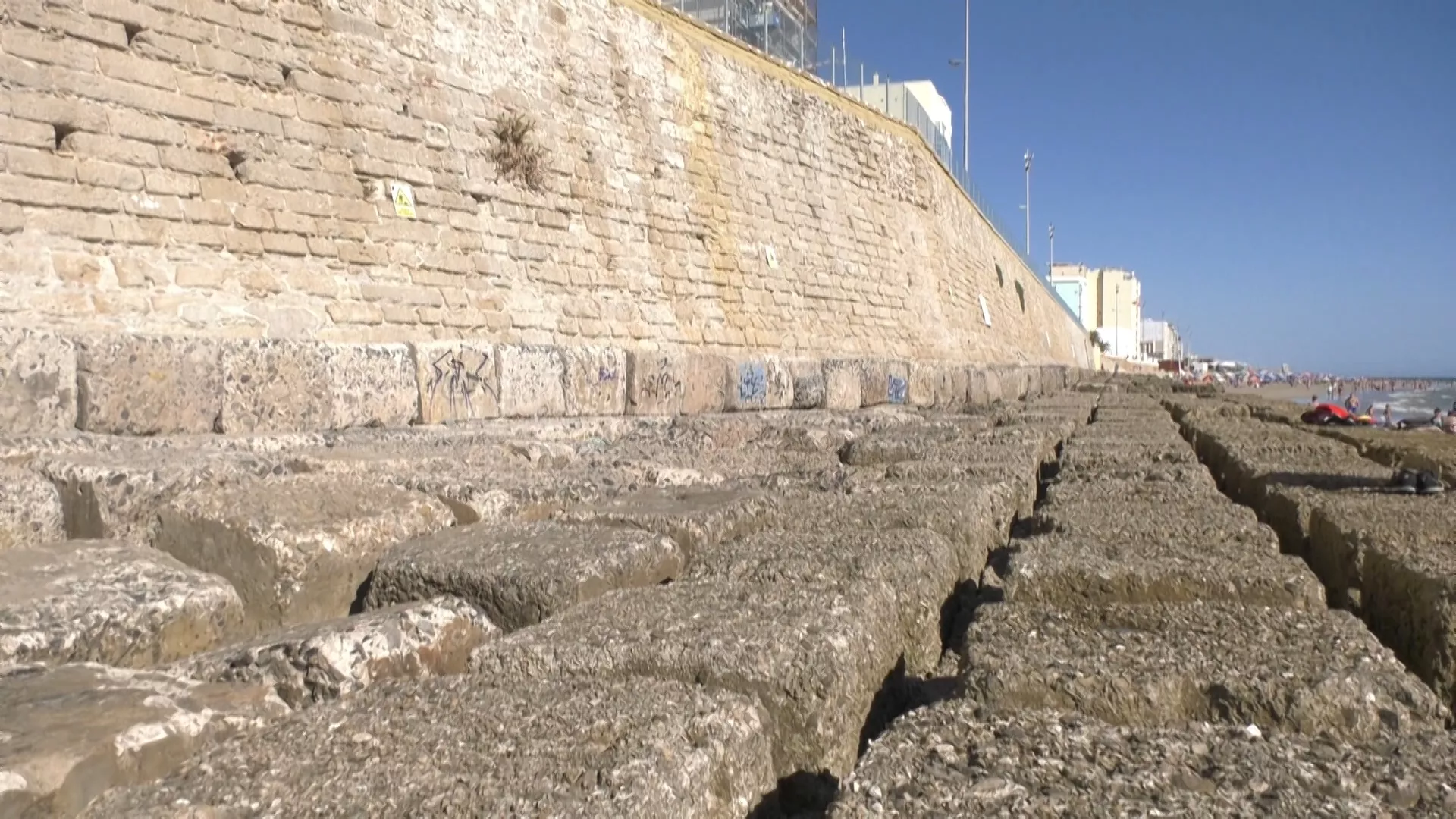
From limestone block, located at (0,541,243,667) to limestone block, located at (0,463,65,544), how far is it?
19 cm

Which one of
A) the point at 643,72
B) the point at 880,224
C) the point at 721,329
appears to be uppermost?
the point at 643,72

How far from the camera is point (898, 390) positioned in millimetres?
9422

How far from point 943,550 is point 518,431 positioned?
126 inches

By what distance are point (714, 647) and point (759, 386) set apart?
5.97 metres

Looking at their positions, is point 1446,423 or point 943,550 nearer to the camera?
point 943,550

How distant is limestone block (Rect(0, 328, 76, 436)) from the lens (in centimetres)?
327

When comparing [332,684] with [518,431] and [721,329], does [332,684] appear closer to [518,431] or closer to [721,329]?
[518,431]

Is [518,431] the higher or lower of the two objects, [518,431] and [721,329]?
the lower

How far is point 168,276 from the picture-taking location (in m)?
6.67

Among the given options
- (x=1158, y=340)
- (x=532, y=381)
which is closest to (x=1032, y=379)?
(x=532, y=381)

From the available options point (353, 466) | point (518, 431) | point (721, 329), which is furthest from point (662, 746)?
point (721, 329)

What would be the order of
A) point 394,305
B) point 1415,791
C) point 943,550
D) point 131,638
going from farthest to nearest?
1. point 394,305
2. point 943,550
3. point 131,638
4. point 1415,791

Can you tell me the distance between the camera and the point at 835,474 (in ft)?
11.2

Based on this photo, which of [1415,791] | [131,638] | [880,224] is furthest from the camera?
[880,224]
